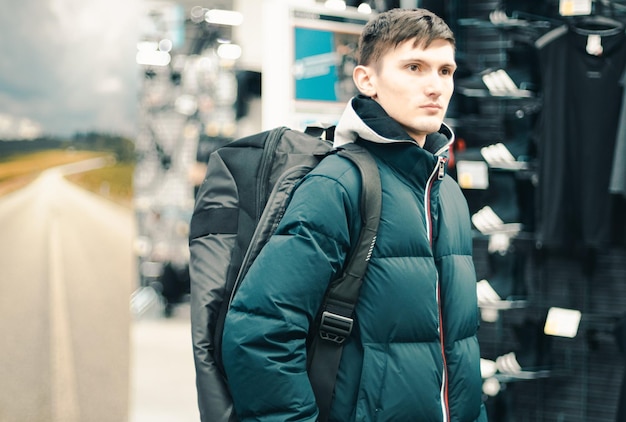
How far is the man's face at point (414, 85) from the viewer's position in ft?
5.83

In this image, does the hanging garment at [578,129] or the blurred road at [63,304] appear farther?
the hanging garment at [578,129]

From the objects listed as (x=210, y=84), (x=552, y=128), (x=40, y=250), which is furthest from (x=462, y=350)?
(x=210, y=84)

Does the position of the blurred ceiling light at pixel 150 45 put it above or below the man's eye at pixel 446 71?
above

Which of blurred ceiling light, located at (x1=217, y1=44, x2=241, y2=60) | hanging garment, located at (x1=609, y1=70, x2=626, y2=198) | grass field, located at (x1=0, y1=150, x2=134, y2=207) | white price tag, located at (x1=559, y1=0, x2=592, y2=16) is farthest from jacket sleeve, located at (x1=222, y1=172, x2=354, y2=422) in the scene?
blurred ceiling light, located at (x1=217, y1=44, x2=241, y2=60)

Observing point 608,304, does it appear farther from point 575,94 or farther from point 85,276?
point 85,276

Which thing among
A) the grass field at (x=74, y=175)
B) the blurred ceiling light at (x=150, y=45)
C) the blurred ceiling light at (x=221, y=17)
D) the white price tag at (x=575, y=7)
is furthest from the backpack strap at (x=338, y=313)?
the blurred ceiling light at (x=150, y=45)

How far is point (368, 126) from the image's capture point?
1.76 meters

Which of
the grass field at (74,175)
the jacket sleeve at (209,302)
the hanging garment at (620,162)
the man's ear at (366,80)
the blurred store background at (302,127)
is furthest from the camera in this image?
the hanging garment at (620,162)

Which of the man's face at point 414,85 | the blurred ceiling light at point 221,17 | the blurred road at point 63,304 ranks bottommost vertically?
the blurred road at point 63,304

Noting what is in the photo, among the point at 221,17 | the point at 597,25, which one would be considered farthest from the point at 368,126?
the point at 221,17

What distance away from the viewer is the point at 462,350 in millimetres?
1807

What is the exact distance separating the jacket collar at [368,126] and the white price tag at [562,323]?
2.56 meters

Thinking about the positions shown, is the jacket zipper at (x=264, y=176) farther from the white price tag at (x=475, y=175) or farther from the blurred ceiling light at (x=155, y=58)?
the blurred ceiling light at (x=155, y=58)

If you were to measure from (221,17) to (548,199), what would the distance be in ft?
17.2
